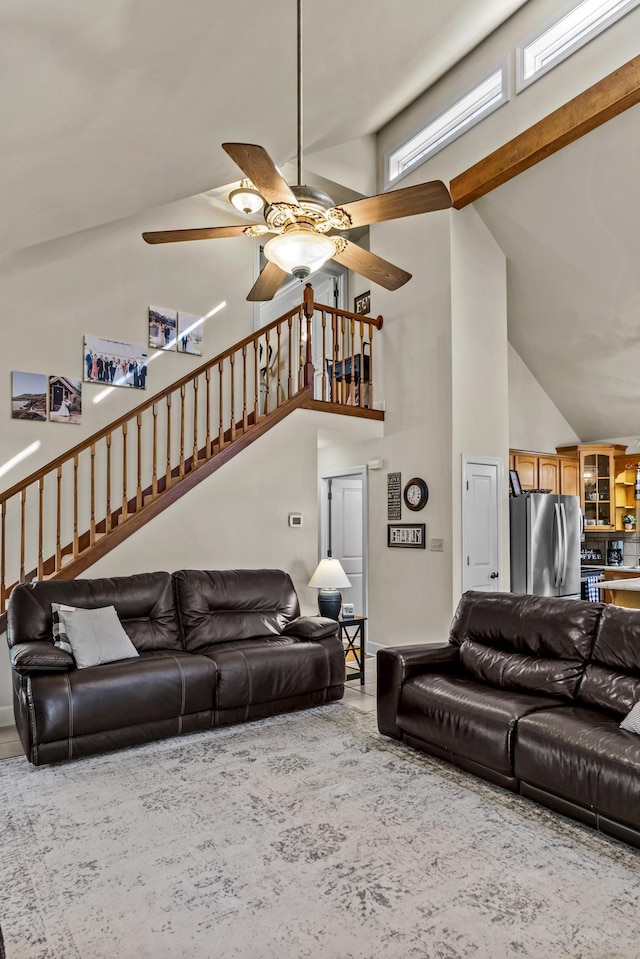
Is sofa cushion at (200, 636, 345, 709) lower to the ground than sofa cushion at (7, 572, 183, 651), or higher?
lower

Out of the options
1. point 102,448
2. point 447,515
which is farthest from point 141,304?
point 447,515

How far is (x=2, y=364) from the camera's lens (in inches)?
206

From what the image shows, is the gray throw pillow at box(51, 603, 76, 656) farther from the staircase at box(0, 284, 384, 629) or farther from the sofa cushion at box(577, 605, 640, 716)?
the sofa cushion at box(577, 605, 640, 716)

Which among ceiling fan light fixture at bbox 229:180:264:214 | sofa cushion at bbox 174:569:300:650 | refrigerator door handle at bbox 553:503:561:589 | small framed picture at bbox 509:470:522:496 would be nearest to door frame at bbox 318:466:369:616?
small framed picture at bbox 509:470:522:496

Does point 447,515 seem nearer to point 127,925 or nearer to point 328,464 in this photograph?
point 328,464

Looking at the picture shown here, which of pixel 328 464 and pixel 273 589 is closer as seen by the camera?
pixel 273 589

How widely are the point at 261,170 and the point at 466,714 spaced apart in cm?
277

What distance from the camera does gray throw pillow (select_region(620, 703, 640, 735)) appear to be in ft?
8.87

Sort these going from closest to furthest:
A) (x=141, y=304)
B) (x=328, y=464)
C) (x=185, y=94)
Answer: (x=185, y=94)
(x=141, y=304)
(x=328, y=464)

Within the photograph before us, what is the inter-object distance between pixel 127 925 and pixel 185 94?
4.00 metres

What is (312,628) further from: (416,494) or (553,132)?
(553,132)

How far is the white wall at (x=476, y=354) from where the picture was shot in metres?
5.64

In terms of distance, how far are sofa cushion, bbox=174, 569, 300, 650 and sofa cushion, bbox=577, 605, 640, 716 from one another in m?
2.33

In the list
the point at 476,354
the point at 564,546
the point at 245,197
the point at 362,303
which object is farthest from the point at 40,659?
the point at 362,303
